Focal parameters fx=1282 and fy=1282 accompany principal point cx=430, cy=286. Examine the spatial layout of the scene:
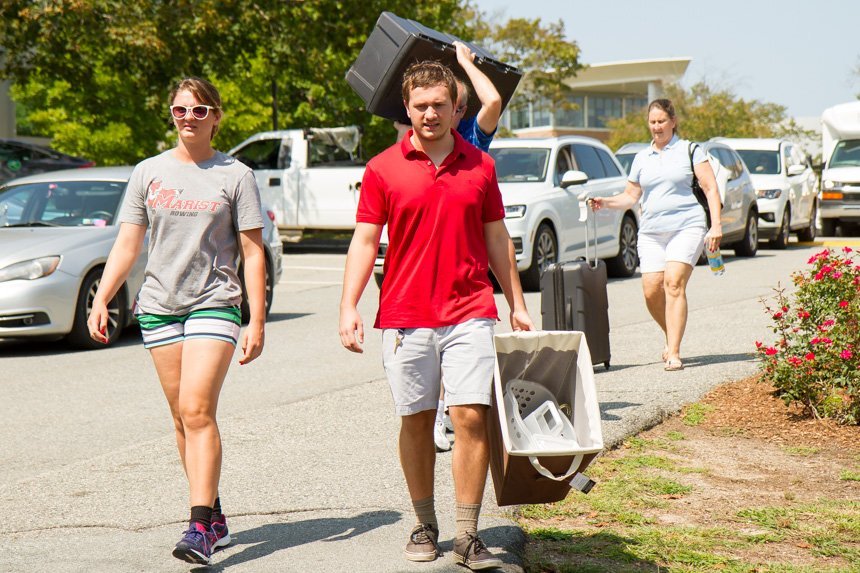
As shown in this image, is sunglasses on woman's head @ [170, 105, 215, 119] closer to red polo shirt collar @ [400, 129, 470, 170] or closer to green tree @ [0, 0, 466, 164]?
red polo shirt collar @ [400, 129, 470, 170]

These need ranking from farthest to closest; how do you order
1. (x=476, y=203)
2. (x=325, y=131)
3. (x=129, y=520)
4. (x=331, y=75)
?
1. (x=331, y=75)
2. (x=325, y=131)
3. (x=129, y=520)
4. (x=476, y=203)

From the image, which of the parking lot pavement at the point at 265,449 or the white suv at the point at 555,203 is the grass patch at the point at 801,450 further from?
the white suv at the point at 555,203

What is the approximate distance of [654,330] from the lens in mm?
11547

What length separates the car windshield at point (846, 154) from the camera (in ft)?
88.3

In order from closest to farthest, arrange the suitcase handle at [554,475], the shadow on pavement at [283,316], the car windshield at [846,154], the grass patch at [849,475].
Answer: the suitcase handle at [554,475], the grass patch at [849,475], the shadow on pavement at [283,316], the car windshield at [846,154]

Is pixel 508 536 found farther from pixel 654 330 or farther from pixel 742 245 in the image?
pixel 742 245

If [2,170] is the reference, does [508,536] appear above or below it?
below

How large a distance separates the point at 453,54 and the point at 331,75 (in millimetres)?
Answer: 21118

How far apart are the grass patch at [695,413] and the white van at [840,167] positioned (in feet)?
64.3

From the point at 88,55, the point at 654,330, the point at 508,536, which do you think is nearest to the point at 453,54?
the point at 508,536

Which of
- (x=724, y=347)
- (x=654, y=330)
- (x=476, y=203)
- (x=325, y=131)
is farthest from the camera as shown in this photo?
(x=325, y=131)

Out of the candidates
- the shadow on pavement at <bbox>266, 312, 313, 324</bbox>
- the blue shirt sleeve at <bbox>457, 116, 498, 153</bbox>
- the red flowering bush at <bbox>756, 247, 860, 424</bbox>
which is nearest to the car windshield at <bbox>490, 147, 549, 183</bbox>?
the shadow on pavement at <bbox>266, 312, 313, 324</bbox>

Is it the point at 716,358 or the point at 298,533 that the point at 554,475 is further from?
the point at 716,358

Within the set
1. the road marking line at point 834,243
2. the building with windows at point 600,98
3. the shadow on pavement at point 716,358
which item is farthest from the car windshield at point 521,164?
the building with windows at point 600,98
